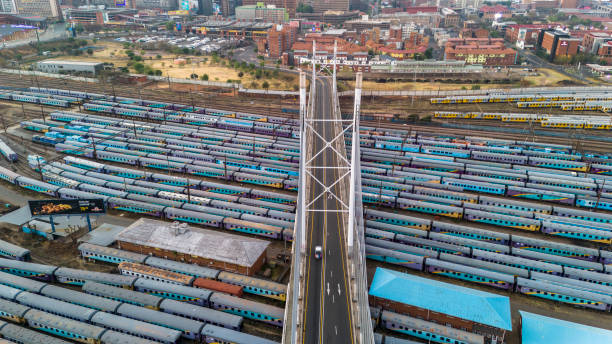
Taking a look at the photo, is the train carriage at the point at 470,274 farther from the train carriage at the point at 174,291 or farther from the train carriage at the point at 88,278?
the train carriage at the point at 88,278

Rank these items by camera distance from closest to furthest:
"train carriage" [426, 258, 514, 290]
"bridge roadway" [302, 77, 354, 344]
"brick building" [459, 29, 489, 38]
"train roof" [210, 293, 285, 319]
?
"bridge roadway" [302, 77, 354, 344] → "train roof" [210, 293, 285, 319] → "train carriage" [426, 258, 514, 290] → "brick building" [459, 29, 489, 38]

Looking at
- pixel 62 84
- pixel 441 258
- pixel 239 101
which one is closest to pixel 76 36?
pixel 62 84

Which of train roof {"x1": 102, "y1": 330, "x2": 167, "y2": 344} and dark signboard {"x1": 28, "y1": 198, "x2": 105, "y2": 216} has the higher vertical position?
dark signboard {"x1": 28, "y1": 198, "x2": 105, "y2": 216}

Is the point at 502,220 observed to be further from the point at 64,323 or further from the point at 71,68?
the point at 71,68

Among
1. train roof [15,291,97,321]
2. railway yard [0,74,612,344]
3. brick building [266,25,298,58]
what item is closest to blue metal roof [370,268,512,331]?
railway yard [0,74,612,344]

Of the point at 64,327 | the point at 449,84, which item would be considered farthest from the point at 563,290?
the point at 449,84

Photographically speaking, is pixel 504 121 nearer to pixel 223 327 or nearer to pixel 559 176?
pixel 559 176

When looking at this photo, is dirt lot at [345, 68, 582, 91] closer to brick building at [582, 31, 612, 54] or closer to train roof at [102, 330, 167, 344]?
brick building at [582, 31, 612, 54]
